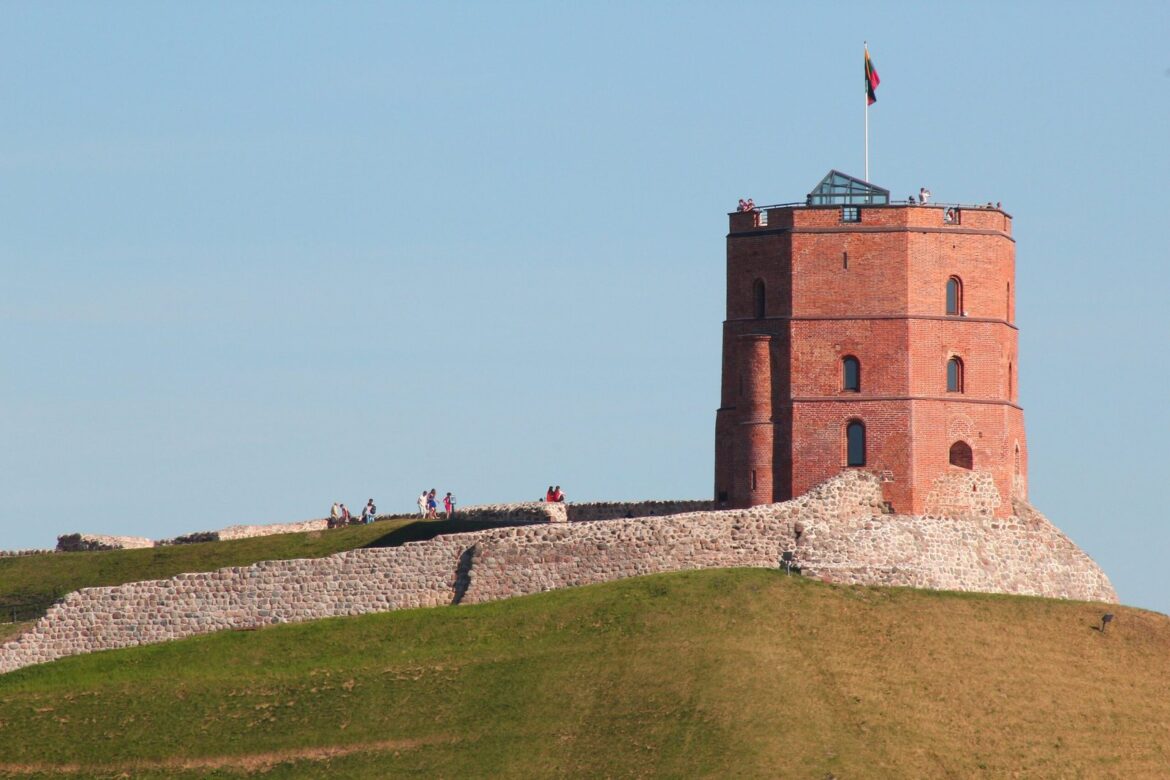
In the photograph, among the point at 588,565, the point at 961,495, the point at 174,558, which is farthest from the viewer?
the point at 174,558

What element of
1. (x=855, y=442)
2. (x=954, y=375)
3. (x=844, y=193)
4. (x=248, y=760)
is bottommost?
(x=248, y=760)

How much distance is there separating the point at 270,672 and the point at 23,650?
354 inches

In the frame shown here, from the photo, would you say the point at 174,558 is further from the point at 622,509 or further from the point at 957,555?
the point at 957,555

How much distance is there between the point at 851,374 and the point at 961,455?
3.94 m

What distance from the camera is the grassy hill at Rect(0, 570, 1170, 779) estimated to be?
59.9 metres

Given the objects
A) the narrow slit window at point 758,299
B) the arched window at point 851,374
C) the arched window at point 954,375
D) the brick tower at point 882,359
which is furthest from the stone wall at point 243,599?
the arched window at point 954,375

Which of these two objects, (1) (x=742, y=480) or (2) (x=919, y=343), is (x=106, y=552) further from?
(2) (x=919, y=343)

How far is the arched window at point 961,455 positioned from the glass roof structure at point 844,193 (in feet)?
24.2

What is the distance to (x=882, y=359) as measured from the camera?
7181 centimetres

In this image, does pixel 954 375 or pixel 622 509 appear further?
pixel 622 509

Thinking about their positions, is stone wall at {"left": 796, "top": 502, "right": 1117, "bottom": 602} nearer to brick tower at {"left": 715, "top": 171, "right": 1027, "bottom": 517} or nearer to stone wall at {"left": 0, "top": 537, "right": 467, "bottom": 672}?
brick tower at {"left": 715, "top": 171, "right": 1027, "bottom": 517}

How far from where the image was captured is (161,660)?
67.4 meters

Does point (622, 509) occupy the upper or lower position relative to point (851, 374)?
lower

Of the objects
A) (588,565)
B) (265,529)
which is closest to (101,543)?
(265,529)
